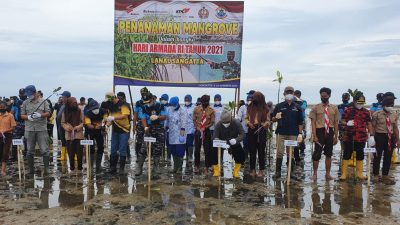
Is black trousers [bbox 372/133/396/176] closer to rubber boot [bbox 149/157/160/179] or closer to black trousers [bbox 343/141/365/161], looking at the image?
black trousers [bbox 343/141/365/161]

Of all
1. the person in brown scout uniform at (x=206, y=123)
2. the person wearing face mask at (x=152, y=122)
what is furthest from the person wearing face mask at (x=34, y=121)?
the person in brown scout uniform at (x=206, y=123)

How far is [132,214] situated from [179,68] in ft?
24.4

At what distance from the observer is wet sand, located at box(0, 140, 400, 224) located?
5621 mm

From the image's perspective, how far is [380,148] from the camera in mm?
8438

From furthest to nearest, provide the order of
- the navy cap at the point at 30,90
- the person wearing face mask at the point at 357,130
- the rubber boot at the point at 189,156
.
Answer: the rubber boot at the point at 189,156 → the navy cap at the point at 30,90 → the person wearing face mask at the point at 357,130

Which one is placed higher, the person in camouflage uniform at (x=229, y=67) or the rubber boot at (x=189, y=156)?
the person in camouflage uniform at (x=229, y=67)

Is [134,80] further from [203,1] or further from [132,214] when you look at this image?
[132,214]

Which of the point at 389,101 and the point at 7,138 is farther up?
the point at 389,101

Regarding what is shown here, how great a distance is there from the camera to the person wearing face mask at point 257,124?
864cm

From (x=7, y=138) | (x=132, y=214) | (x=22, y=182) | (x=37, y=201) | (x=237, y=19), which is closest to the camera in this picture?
(x=132, y=214)

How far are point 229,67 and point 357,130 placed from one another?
5117 millimetres

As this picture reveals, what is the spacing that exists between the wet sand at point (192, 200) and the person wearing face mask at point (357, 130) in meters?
0.48

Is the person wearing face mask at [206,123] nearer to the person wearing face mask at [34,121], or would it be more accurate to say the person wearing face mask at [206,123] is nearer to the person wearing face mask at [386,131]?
the person wearing face mask at [34,121]

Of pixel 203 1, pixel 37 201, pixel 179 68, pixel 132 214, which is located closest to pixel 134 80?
pixel 179 68
